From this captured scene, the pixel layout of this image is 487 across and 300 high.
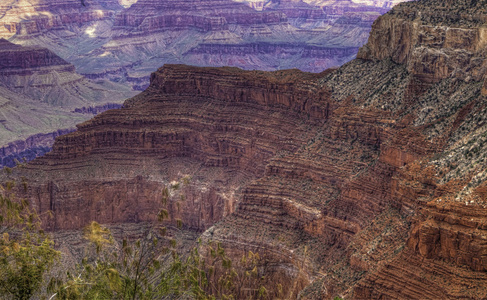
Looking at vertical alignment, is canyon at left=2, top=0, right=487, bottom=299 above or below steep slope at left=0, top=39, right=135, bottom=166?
above

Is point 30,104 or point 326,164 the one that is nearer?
point 326,164

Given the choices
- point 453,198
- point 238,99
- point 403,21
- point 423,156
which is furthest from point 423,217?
point 238,99

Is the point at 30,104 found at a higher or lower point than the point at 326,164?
lower

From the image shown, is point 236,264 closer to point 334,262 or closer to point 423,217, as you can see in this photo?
point 334,262

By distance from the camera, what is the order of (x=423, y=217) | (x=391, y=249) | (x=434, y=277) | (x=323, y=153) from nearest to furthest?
(x=434, y=277)
(x=423, y=217)
(x=391, y=249)
(x=323, y=153)
